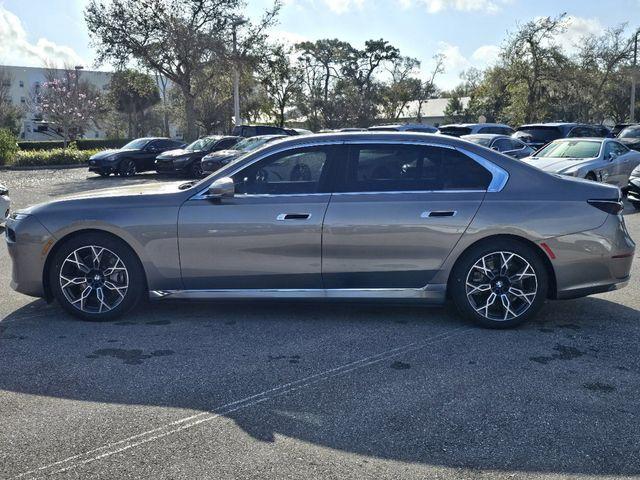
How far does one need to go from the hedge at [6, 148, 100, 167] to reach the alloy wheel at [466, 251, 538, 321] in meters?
27.2

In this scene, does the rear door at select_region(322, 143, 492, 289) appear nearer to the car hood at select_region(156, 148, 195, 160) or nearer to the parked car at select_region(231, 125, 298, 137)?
the car hood at select_region(156, 148, 195, 160)

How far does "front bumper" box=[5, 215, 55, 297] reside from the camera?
5469 mm

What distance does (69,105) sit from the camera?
4547cm

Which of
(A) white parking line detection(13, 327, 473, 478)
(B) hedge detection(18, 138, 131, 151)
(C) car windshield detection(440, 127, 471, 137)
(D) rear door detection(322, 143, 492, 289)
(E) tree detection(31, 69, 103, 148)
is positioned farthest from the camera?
(E) tree detection(31, 69, 103, 148)

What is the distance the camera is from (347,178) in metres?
5.41

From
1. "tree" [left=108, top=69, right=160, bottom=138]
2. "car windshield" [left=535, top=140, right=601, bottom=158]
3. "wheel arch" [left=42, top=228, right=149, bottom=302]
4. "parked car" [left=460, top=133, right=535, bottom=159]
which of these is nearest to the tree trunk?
"tree" [left=108, top=69, right=160, bottom=138]

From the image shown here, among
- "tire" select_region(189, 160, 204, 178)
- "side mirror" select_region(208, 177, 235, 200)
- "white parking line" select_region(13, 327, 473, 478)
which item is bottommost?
"white parking line" select_region(13, 327, 473, 478)

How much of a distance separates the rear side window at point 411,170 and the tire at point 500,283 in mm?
602

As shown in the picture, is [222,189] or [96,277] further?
[96,277]

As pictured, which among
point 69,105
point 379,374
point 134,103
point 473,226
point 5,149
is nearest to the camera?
Answer: point 379,374

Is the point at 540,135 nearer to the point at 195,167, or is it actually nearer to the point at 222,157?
the point at 222,157

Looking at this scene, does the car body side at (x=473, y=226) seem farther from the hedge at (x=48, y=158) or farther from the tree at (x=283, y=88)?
the tree at (x=283, y=88)

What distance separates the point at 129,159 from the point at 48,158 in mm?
7410

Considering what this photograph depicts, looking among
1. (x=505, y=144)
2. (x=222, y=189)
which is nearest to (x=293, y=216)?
(x=222, y=189)
